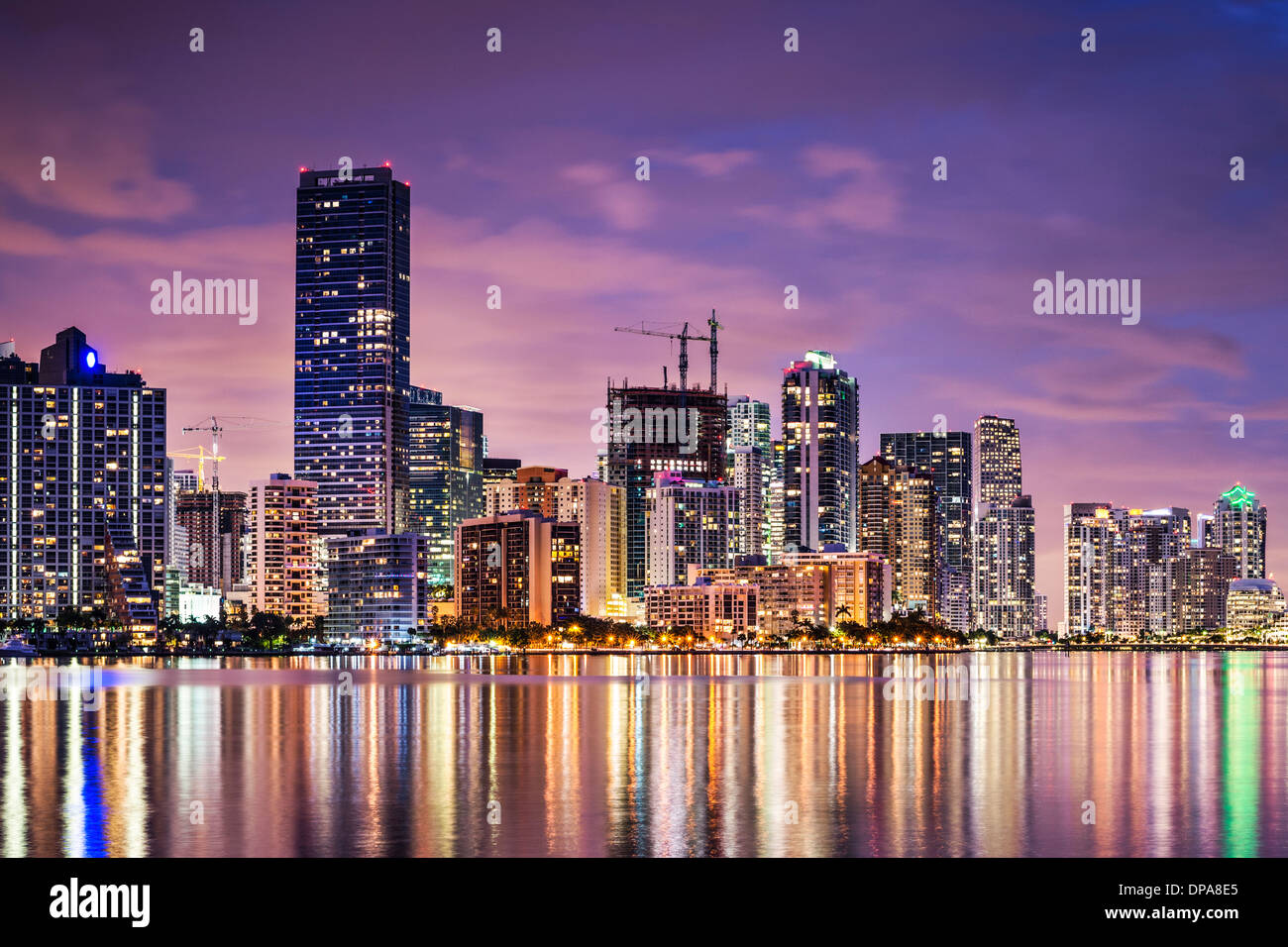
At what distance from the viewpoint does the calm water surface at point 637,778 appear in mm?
45812

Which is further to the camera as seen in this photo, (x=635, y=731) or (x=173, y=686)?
(x=173, y=686)

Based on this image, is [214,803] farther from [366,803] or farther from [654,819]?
[654,819]

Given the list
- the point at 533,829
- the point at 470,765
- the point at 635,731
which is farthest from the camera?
the point at 635,731

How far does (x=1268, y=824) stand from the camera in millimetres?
50562

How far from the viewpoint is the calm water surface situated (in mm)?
45812

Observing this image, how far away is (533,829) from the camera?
4716cm

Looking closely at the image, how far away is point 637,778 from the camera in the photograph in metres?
61.7
